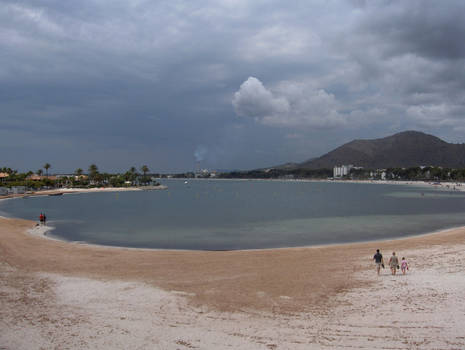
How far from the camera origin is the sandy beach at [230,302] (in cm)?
959

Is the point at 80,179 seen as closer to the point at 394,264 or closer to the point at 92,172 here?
the point at 92,172

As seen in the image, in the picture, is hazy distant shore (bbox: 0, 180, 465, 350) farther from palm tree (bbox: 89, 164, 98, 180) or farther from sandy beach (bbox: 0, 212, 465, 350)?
palm tree (bbox: 89, 164, 98, 180)

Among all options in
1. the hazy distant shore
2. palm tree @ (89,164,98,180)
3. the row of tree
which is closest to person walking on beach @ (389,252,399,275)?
the hazy distant shore

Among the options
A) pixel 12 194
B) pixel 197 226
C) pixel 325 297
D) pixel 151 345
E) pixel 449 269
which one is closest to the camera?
pixel 151 345

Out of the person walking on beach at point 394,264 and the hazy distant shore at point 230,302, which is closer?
the hazy distant shore at point 230,302

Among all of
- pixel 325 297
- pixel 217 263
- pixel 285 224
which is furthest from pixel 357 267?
pixel 285 224

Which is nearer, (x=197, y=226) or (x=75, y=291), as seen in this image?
(x=75, y=291)

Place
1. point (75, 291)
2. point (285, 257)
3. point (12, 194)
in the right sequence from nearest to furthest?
point (75, 291), point (285, 257), point (12, 194)

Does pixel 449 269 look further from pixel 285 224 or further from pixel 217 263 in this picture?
pixel 285 224

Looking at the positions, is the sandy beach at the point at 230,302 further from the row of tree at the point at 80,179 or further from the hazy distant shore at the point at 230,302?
the row of tree at the point at 80,179

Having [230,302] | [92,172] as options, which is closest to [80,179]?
[92,172]

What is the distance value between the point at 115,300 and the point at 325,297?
7713 mm

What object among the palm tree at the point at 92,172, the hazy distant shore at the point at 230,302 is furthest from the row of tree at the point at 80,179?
the hazy distant shore at the point at 230,302

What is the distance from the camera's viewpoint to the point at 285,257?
70.8ft
